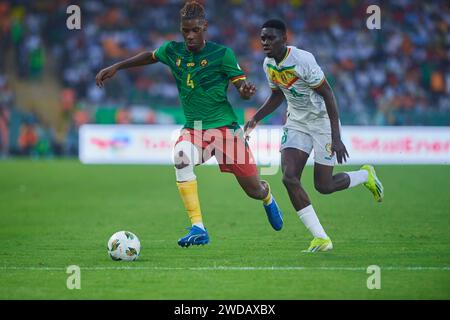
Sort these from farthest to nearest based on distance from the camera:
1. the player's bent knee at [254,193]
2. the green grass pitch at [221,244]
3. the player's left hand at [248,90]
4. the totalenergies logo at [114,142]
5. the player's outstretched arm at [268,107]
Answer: the totalenergies logo at [114,142] → the player's outstretched arm at [268,107] → the player's bent knee at [254,193] → the player's left hand at [248,90] → the green grass pitch at [221,244]

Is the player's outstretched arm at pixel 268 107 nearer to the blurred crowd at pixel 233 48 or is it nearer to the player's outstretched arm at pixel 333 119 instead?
the player's outstretched arm at pixel 333 119

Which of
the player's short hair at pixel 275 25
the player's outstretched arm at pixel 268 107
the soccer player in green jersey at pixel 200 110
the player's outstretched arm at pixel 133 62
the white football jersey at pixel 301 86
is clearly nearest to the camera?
the player's short hair at pixel 275 25

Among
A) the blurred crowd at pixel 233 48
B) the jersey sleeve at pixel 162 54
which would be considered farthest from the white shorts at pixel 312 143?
the blurred crowd at pixel 233 48

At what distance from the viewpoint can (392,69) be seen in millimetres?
31172

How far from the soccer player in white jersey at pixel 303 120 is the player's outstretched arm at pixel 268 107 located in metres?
0.01

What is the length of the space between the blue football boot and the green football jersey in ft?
3.89

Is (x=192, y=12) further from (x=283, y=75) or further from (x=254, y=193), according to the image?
(x=254, y=193)

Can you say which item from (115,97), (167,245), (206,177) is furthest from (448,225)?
(115,97)

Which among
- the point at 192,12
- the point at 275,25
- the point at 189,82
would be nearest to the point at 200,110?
the point at 189,82

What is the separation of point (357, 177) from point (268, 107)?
145 cm

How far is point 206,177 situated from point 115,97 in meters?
8.15

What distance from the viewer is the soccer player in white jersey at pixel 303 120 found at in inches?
369

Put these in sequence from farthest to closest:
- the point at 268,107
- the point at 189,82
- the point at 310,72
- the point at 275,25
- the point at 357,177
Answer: the point at 357,177 < the point at 268,107 < the point at 189,82 < the point at 310,72 < the point at 275,25

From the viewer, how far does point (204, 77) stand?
383 inches
